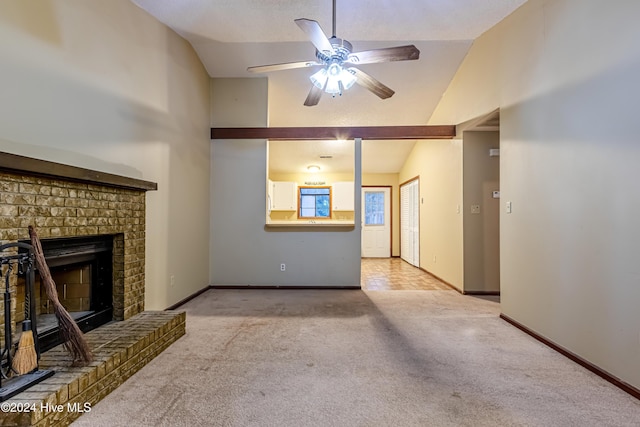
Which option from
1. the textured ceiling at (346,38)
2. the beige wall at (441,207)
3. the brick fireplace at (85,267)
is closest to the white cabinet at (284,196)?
the textured ceiling at (346,38)

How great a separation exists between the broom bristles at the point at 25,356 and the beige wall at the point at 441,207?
445 cm

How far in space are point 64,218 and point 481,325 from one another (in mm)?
3672

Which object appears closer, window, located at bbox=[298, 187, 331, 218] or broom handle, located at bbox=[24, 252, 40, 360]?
broom handle, located at bbox=[24, 252, 40, 360]

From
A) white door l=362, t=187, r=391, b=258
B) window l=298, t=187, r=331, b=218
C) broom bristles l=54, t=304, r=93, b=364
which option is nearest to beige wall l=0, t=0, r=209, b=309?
broom bristles l=54, t=304, r=93, b=364

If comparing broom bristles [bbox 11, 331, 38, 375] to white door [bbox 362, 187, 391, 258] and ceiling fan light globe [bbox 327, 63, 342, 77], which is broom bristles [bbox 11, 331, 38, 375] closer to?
ceiling fan light globe [bbox 327, 63, 342, 77]

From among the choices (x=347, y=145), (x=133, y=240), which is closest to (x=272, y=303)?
(x=133, y=240)

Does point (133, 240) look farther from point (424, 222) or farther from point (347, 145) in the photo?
point (424, 222)

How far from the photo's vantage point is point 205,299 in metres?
4.04

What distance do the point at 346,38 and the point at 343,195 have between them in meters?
4.18

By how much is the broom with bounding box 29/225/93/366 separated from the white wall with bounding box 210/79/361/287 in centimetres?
285

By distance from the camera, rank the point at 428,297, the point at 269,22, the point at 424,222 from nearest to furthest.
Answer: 1. the point at 269,22
2. the point at 428,297
3. the point at 424,222

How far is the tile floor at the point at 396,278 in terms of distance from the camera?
15.8 feet

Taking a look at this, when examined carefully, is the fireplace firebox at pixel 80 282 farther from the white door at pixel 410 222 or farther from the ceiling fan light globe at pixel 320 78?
the white door at pixel 410 222

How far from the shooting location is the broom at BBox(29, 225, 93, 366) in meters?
1.73
